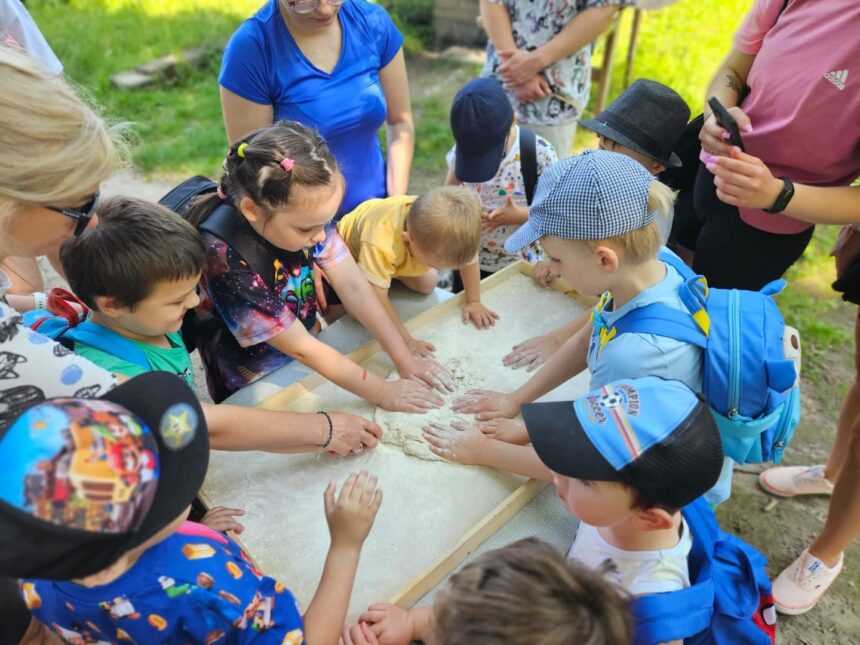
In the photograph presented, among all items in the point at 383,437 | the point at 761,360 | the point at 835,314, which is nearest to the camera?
the point at 761,360

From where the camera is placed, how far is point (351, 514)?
1395 mm

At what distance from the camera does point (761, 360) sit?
4.73ft

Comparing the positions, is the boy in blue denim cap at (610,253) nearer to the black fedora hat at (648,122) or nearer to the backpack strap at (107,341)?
the black fedora hat at (648,122)

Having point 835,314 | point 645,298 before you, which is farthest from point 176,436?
point 835,314

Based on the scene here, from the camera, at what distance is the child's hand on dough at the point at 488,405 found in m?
1.92

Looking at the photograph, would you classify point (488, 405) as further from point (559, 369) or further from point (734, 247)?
point (734, 247)

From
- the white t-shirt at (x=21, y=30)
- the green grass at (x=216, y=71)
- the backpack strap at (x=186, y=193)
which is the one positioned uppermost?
the white t-shirt at (x=21, y=30)

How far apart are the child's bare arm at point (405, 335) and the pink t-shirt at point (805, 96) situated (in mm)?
1211

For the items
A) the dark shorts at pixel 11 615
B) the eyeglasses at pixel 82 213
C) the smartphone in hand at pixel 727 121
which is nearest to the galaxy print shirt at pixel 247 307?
the eyeglasses at pixel 82 213

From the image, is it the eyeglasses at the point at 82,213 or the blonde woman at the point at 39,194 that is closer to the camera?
Answer: the blonde woman at the point at 39,194

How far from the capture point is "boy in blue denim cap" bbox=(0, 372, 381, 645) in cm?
84

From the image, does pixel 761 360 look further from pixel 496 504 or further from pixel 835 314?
pixel 835 314

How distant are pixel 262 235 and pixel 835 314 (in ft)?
12.0

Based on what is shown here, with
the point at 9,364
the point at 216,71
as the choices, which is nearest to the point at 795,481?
the point at 9,364
